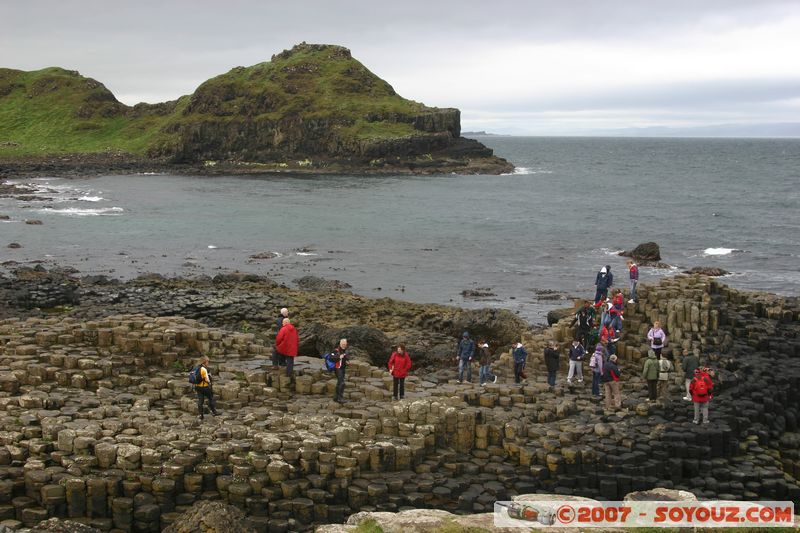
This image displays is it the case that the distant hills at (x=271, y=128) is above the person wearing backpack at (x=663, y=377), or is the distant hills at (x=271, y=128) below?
above

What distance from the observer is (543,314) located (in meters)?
47.3

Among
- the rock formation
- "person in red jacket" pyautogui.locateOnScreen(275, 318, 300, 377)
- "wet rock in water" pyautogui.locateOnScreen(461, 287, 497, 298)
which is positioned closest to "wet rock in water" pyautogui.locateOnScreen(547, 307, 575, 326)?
"wet rock in water" pyautogui.locateOnScreen(461, 287, 497, 298)

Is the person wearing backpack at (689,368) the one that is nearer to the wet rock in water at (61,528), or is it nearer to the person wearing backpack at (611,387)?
the person wearing backpack at (611,387)

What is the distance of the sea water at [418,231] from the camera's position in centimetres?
5925

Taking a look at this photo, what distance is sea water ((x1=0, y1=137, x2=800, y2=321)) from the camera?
5925cm

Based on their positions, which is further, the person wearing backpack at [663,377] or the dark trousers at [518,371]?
the dark trousers at [518,371]

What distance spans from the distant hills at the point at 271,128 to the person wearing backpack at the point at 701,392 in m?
133

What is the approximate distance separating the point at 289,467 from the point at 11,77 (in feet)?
670

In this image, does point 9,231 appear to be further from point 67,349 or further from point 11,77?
point 11,77

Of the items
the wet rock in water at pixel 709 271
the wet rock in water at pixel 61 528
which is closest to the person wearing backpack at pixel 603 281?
the wet rock in water at pixel 61 528

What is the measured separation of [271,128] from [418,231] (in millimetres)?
88964

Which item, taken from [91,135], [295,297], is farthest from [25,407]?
[91,135]

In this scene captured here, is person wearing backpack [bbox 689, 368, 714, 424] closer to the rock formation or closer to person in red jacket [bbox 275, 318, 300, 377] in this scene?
the rock formation

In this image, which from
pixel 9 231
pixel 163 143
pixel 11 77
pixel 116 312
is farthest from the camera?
pixel 11 77
